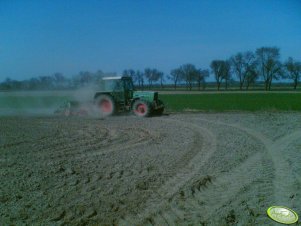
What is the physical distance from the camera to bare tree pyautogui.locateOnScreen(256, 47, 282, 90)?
74.7 metres

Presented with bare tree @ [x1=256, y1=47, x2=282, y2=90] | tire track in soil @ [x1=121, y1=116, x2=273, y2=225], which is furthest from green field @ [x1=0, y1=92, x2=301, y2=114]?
bare tree @ [x1=256, y1=47, x2=282, y2=90]

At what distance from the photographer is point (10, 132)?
12.0 m

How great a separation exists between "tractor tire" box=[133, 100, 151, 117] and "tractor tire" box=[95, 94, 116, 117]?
Answer: 4.12 feet

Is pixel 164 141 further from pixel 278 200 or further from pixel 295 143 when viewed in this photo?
pixel 278 200

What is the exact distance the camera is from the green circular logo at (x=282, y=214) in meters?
4.39

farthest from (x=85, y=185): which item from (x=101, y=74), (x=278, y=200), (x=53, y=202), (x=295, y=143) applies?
(x=101, y=74)

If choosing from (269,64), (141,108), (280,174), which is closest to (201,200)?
(280,174)

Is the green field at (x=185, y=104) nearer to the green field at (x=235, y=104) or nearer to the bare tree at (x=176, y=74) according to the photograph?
the green field at (x=235, y=104)

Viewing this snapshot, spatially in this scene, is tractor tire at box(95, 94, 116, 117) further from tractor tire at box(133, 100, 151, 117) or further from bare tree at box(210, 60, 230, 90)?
bare tree at box(210, 60, 230, 90)

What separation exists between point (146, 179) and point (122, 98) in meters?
11.9

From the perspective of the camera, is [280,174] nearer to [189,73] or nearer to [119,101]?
[119,101]

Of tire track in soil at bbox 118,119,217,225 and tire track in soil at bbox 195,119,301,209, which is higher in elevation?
tire track in soil at bbox 118,119,217,225

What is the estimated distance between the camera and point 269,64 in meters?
74.7

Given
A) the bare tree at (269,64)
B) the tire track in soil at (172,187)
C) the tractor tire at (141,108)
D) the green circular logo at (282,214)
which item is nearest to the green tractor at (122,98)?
the tractor tire at (141,108)
